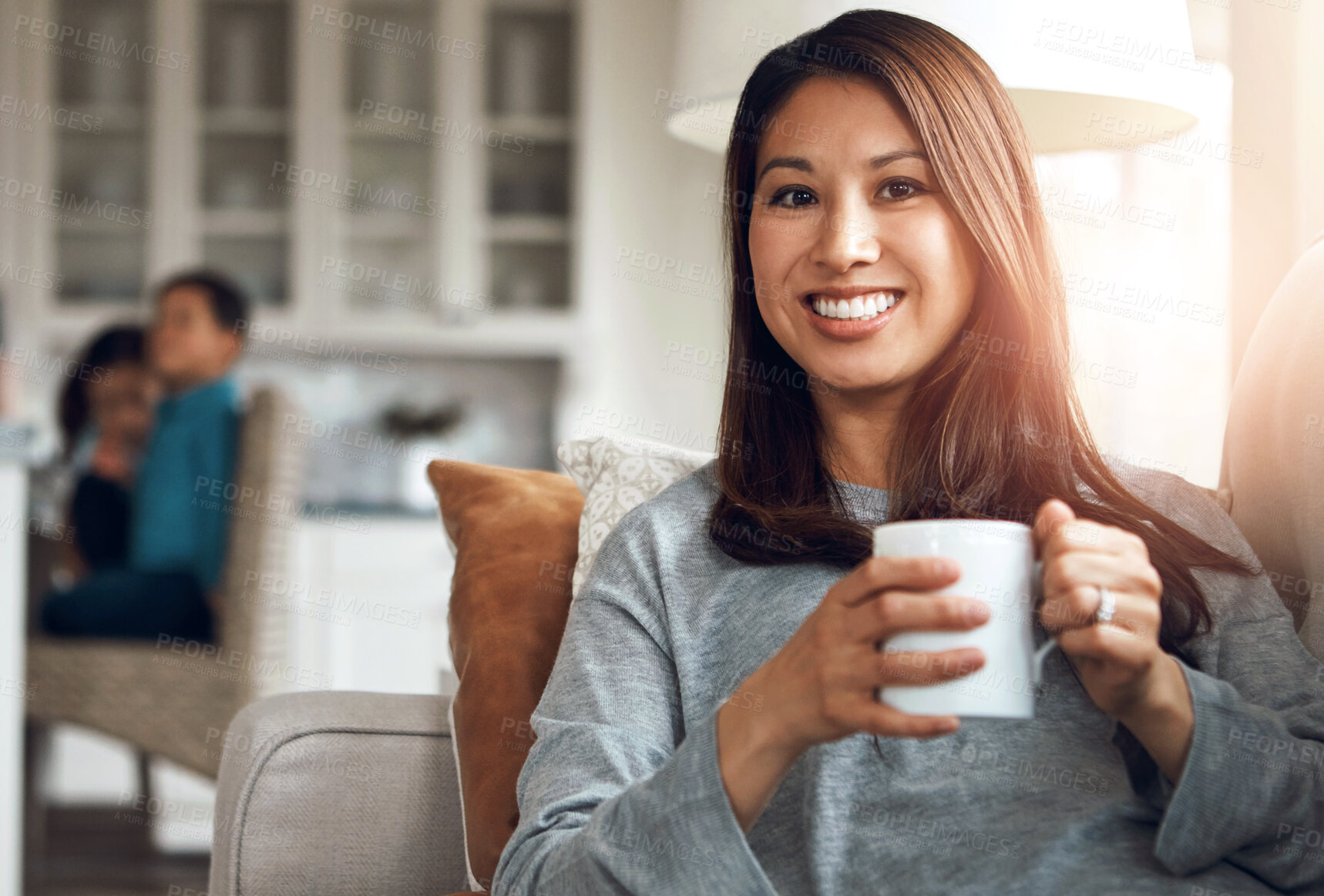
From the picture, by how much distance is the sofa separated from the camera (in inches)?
37.5

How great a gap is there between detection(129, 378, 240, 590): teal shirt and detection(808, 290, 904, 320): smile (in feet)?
6.24

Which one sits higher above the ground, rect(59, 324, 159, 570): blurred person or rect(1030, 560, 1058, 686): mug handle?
rect(1030, 560, 1058, 686): mug handle

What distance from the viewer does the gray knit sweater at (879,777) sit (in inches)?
26.9

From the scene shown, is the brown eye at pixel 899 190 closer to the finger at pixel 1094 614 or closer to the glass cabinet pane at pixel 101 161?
the finger at pixel 1094 614

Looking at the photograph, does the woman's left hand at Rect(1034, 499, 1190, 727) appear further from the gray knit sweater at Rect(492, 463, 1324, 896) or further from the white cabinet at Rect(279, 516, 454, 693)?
the white cabinet at Rect(279, 516, 454, 693)

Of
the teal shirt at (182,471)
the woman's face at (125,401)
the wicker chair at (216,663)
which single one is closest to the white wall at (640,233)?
the woman's face at (125,401)

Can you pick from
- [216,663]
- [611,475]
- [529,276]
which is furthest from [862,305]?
[529,276]

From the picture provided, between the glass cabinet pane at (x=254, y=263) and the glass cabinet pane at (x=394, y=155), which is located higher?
the glass cabinet pane at (x=394, y=155)

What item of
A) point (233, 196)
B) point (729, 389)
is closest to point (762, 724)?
point (729, 389)

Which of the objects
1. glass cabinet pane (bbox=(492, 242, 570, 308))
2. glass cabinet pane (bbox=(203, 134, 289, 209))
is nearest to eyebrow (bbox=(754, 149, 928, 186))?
glass cabinet pane (bbox=(492, 242, 570, 308))

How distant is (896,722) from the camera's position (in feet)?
1.92

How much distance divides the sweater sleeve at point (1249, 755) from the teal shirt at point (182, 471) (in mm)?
2125

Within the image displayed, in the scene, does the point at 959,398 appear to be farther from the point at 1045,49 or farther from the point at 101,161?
the point at 101,161

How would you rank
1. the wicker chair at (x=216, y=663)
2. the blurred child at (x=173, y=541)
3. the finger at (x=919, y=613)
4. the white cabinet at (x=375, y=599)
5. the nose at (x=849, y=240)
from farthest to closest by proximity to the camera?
1. the white cabinet at (x=375, y=599)
2. the blurred child at (x=173, y=541)
3. the wicker chair at (x=216, y=663)
4. the nose at (x=849, y=240)
5. the finger at (x=919, y=613)
